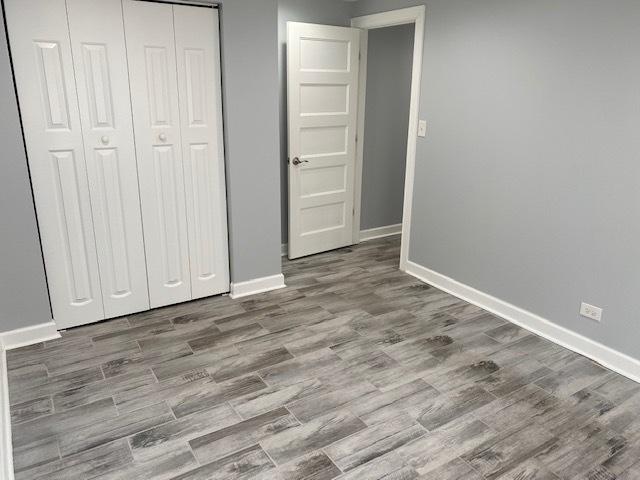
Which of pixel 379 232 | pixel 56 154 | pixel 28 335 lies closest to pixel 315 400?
pixel 28 335

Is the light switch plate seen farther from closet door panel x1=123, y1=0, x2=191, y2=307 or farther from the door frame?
closet door panel x1=123, y1=0, x2=191, y2=307

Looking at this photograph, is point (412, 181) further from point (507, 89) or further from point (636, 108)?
point (636, 108)

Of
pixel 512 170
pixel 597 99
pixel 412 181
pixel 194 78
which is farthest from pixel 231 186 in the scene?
pixel 597 99

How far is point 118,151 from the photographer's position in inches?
119

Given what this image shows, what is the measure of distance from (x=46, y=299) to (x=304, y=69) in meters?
2.65

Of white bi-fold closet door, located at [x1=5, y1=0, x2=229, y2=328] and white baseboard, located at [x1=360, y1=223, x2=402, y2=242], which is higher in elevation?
white bi-fold closet door, located at [x1=5, y1=0, x2=229, y2=328]

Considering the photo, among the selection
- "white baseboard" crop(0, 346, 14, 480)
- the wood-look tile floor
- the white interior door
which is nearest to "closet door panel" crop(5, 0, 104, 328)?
the wood-look tile floor

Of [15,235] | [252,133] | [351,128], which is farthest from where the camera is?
[351,128]

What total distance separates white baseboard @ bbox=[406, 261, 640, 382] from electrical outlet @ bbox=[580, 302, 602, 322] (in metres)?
0.14

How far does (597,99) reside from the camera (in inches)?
105

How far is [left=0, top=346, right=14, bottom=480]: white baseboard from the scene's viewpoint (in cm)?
192

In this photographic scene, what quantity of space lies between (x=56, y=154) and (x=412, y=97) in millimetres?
2620

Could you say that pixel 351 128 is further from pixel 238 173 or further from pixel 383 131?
pixel 238 173

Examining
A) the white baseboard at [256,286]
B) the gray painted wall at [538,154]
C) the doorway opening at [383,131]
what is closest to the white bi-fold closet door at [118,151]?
the white baseboard at [256,286]
